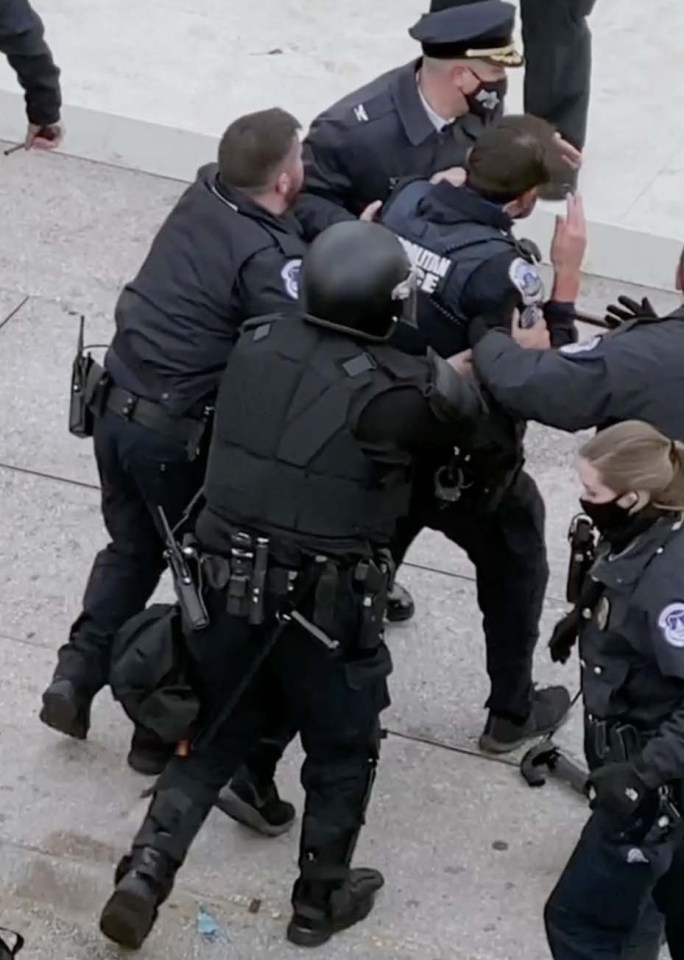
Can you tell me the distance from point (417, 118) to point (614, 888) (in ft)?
7.04

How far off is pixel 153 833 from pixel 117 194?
4.08 m

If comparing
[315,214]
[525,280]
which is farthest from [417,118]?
[525,280]

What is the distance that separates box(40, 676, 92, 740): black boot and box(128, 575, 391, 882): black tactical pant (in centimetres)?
62

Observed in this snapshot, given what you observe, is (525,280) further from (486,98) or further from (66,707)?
(66,707)

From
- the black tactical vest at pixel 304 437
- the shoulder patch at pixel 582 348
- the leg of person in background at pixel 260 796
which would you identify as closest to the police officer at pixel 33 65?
the black tactical vest at pixel 304 437

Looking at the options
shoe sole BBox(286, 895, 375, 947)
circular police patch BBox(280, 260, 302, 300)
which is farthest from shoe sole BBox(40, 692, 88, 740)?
circular police patch BBox(280, 260, 302, 300)

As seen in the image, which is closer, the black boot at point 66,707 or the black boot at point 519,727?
the black boot at point 66,707

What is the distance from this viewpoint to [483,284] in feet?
13.8

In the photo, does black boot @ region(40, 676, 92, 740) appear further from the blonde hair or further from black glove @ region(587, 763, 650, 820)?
the blonde hair

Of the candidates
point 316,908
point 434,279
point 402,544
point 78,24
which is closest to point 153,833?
point 316,908

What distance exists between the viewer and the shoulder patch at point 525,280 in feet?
13.7

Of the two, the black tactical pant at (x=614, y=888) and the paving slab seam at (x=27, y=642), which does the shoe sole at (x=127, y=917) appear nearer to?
the black tactical pant at (x=614, y=888)

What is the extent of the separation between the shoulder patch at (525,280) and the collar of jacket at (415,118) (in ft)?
2.56

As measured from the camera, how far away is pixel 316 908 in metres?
4.33
